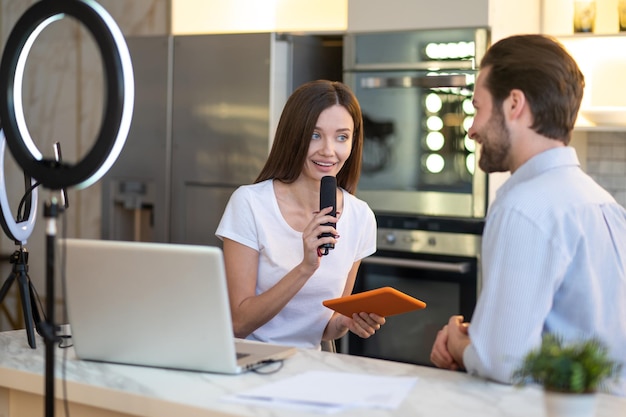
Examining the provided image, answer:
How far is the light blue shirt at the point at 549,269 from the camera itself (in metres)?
1.74

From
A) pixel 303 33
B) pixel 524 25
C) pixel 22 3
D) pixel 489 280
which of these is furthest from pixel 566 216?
pixel 22 3

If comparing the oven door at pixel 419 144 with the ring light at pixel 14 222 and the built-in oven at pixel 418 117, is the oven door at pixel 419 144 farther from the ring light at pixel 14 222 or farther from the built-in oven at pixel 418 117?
the ring light at pixel 14 222

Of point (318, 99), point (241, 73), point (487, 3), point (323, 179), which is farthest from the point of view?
point (241, 73)

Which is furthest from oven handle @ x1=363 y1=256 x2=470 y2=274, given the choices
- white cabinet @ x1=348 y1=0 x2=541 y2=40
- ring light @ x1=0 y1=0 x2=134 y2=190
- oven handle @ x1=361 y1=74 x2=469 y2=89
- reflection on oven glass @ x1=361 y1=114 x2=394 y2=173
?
ring light @ x1=0 y1=0 x2=134 y2=190

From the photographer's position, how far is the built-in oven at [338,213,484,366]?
3.96 metres

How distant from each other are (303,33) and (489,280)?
2797 mm

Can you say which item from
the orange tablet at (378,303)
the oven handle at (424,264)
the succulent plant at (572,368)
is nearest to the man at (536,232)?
the orange tablet at (378,303)

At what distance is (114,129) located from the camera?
162cm

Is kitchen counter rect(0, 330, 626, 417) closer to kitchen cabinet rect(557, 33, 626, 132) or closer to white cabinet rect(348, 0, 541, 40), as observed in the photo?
white cabinet rect(348, 0, 541, 40)

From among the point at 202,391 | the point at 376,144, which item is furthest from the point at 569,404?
the point at 376,144

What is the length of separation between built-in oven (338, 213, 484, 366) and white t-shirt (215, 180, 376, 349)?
1.41 m

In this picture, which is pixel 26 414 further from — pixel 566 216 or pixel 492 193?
pixel 492 193

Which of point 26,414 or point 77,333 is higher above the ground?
point 77,333

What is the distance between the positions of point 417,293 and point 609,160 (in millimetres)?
1106
